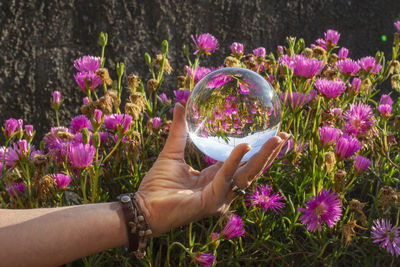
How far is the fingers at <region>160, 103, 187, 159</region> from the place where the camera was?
1240 millimetres

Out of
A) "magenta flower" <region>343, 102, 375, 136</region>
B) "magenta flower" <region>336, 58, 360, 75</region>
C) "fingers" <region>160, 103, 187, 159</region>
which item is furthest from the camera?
"magenta flower" <region>336, 58, 360, 75</region>

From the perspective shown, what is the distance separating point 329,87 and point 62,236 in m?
0.82

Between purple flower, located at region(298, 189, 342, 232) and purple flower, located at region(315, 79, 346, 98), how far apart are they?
0.29 meters

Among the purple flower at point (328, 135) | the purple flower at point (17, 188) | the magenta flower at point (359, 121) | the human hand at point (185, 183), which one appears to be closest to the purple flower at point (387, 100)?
the magenta flower at point (359, 121)

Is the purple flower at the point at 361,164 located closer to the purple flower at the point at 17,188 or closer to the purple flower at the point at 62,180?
the purple flower at the point at 62,180

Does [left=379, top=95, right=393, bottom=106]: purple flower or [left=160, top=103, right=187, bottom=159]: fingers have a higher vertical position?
[left=160, top=103, right=187, bottom=159]: fingers

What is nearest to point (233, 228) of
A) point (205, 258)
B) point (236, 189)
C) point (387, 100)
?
point (205, 258)

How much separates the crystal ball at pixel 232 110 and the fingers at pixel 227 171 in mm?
129

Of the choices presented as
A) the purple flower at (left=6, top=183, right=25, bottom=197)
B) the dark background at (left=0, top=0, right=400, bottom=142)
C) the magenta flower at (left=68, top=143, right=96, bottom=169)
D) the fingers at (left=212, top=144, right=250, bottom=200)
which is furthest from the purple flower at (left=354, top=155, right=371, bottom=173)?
the dark background at (left=0, top=0, right=400, bottom=142)

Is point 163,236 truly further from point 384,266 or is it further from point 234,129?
point 384,266

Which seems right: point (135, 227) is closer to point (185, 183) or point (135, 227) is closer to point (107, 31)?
point (185, 183)

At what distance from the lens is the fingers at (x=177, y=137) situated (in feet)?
4.07

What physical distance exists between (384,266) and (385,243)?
180 millimetres

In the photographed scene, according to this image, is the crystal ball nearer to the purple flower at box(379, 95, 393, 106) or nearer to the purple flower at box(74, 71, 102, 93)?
the purple flower at box(74, 71, 102, 93)
